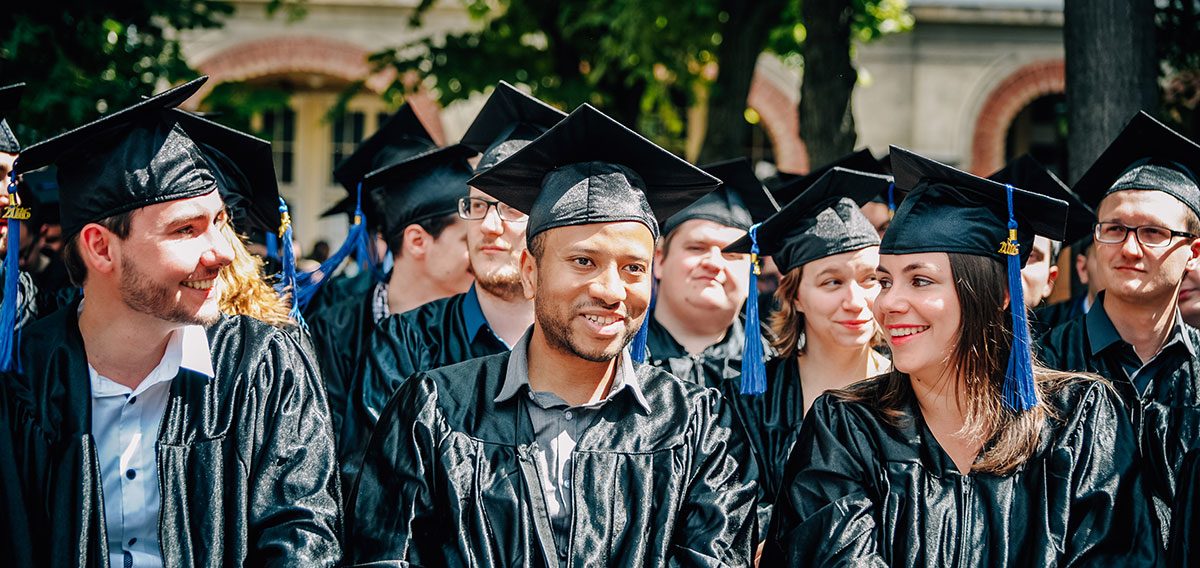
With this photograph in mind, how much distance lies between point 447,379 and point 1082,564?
1.75 meters

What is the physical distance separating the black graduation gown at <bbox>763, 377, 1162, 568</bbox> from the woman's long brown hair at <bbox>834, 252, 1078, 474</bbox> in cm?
5

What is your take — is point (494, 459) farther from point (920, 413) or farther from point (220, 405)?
point (920, 413)

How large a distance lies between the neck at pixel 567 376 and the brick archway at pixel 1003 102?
45.1ft

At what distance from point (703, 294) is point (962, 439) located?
1501mm

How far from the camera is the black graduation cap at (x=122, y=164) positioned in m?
3.08

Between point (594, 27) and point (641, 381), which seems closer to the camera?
point (641, 381)

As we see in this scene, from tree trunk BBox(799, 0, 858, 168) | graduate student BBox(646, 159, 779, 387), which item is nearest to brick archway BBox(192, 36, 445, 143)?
tree trunk BBox(799, 0, 858, 168)

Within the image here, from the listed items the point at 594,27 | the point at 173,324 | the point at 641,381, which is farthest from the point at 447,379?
the point at 594,27

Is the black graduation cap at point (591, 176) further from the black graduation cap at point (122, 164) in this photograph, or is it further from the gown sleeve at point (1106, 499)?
the gown sleeve at point (1106, 499)

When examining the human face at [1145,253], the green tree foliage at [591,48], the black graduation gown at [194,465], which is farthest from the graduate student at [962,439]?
the green tree foliage at [591,48]

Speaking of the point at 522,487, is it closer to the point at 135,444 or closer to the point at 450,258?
the point at 135,444

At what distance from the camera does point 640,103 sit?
11.0 meters

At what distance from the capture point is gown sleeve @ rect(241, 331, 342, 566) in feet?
9.98

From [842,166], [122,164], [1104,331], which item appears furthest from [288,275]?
[1104,331]
